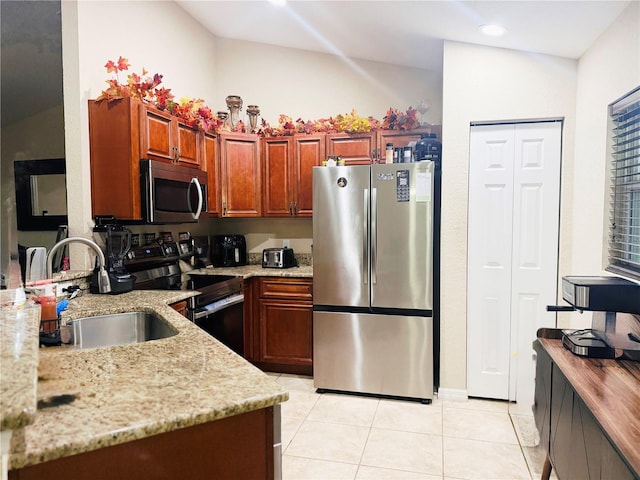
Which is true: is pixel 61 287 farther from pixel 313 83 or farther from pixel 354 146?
pixel 313 83

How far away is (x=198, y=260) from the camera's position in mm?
4062

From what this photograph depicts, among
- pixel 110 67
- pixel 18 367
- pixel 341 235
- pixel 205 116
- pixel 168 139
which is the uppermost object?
pixel 110 67

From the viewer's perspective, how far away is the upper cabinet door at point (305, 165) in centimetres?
386

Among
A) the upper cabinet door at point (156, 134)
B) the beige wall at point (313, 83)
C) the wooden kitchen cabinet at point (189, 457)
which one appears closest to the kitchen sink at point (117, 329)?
the wooden kitchen cabinet at point (189, 457)

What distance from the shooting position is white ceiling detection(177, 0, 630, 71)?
93.4 inches

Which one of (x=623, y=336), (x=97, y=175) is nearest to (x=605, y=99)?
(x=623, y=336)

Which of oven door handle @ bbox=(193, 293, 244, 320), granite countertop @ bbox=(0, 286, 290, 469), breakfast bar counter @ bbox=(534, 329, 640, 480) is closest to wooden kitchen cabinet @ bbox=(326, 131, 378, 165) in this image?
oven door handle @ bbox=(193, 293, 244, 320)

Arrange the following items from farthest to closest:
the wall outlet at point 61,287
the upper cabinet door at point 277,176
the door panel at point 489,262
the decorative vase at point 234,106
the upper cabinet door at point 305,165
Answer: the decorative vase at point 234,106
the upper cabinet door at point 277,176
the upper cabinet door at point 305,165
the door panel at point 489,262
the wall outlet at point 61,287

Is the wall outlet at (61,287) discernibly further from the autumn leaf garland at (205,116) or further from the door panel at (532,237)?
the door panel at (532,237)

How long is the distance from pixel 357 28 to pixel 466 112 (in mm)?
1067

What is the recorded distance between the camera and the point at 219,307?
10.8ft

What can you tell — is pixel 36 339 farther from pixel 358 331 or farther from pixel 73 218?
pixel 358 331

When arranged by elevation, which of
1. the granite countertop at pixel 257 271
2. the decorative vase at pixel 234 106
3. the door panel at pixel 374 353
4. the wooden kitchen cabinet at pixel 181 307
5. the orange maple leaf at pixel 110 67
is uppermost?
the decorative vase at pixel 234 106

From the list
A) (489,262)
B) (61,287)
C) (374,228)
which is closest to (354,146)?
(374,228)
